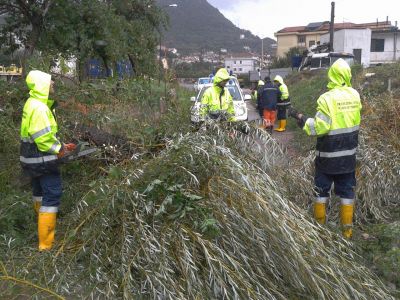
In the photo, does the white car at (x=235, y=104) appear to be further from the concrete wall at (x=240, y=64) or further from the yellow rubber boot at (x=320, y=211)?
the concrete wall at (x=240, y=64)

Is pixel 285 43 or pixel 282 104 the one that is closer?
pixel 282 104

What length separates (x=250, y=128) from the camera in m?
4.98

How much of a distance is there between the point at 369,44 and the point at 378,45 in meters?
3.25

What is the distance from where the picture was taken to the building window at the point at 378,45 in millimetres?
47016

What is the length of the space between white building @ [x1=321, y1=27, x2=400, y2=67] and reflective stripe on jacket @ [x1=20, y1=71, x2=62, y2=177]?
132 ft

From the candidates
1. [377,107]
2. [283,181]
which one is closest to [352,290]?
[283,181]

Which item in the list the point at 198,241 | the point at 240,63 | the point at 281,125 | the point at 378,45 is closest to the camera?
the point at 198,241

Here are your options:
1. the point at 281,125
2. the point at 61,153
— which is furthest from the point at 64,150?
the point at 281,125

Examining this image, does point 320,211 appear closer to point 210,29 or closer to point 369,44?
point 369,44

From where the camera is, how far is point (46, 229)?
13.9 feet

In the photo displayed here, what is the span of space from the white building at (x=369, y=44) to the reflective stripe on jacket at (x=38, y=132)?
40243 millimetres

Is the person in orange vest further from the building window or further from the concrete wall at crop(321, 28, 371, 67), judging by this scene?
the building window

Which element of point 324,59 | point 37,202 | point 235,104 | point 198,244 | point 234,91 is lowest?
point 37,202

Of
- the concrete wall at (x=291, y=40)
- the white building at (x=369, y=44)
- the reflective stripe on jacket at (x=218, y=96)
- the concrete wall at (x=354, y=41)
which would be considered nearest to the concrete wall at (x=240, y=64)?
the concrete wall at (x=291, y=40)
